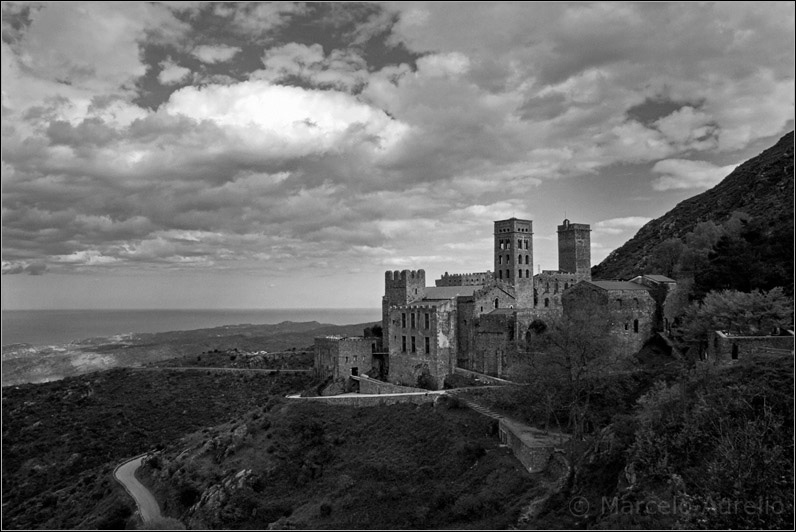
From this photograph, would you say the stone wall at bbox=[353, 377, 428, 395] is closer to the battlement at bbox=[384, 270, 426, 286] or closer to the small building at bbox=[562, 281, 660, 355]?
the battlement at bbox=[384, 270, 426, 286]

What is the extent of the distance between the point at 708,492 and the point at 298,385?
5582 centimetres

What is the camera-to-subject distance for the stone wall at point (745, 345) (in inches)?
1075

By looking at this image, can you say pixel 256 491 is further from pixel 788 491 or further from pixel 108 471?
pixel 788 491

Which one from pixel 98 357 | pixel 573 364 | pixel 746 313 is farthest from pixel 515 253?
pixel 98 357

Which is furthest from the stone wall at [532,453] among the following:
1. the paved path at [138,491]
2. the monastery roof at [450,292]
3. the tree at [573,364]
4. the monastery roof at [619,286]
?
the paved path at [138,491]

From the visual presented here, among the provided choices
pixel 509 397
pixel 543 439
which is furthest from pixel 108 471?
pixel 543 439

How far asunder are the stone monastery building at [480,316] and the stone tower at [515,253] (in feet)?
0.36

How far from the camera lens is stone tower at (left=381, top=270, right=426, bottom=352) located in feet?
179

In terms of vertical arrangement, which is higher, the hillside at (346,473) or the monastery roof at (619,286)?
the monastery roof at (619,286)

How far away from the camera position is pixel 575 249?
70.2m

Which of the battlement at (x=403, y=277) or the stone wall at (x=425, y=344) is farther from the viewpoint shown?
the battlement at (x=403, y=277)

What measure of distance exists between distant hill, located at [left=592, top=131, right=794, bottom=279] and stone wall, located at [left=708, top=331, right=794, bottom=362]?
45084mm

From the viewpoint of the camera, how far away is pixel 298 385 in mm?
67812

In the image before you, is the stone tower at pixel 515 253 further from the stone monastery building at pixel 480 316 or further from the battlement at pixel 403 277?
the battlement at pixel 403 277
